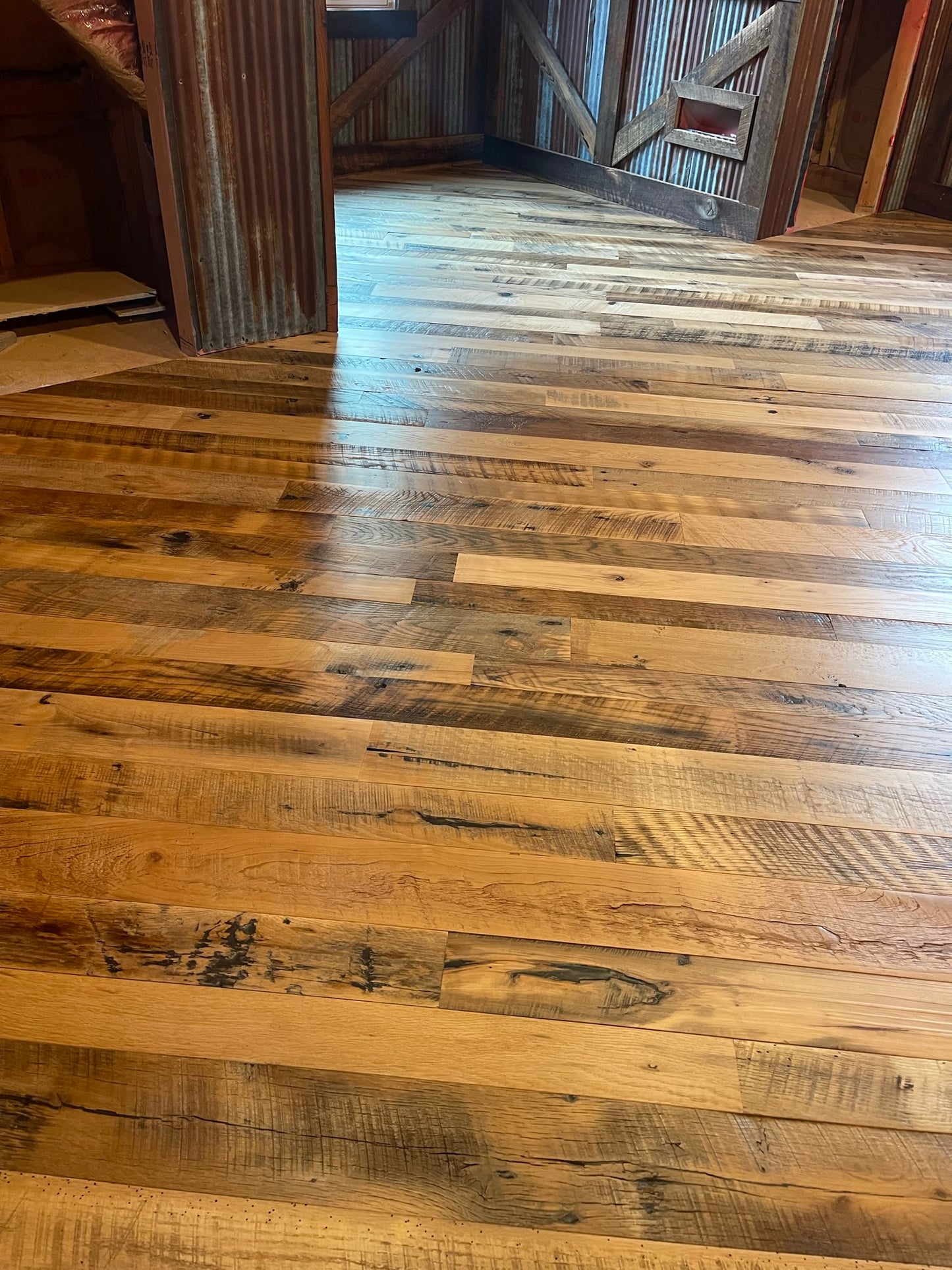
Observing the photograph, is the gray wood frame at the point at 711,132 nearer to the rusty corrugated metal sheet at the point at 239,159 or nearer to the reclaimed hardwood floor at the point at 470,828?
the reclaimed hardwood floor at the point at 470,828

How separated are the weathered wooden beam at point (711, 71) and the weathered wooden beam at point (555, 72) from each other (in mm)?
233

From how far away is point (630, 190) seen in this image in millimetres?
5086

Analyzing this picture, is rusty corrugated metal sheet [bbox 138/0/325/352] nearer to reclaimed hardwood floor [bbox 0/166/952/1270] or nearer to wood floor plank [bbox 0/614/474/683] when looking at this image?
reclaimed hardwood floor [bbox 0/166/952/1270]

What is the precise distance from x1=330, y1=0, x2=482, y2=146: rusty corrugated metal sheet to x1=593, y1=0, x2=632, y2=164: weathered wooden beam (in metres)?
0.90

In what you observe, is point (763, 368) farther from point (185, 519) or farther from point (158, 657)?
point (158, 657)

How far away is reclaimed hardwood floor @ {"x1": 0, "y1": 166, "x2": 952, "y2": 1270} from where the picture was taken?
117 cm

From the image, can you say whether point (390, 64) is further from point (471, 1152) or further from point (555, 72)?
point (471, 1152)

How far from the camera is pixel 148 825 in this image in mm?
1595

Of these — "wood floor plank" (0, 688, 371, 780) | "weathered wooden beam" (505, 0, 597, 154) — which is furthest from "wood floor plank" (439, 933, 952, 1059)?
"weathered wooden beam" (505, 0, 597, 154)

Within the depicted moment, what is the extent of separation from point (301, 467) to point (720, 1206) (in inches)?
74.9

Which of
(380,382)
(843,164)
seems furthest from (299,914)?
(843,164)

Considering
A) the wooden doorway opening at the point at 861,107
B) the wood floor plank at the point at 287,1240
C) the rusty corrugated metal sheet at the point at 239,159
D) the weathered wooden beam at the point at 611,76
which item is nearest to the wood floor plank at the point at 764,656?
the wood floor plank at the point at 287,1240

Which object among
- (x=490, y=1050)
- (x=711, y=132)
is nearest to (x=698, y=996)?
(x=490, y=1050)

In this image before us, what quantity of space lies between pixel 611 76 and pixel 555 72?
412 millimetres
